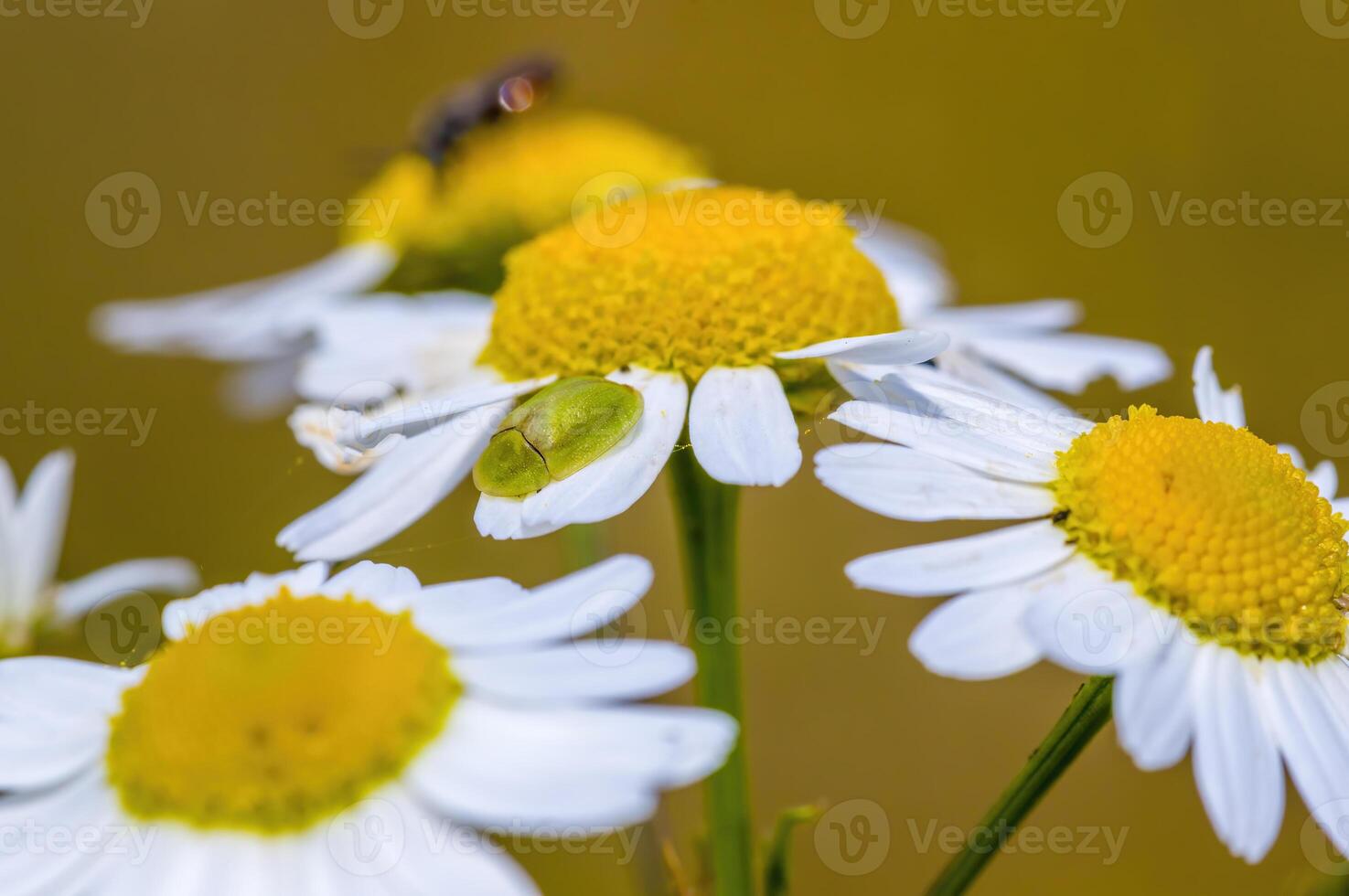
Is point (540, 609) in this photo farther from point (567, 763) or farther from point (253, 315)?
point (253, 315)

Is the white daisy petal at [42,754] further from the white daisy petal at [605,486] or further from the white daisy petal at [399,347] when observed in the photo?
the white daisy petal at [399,347]

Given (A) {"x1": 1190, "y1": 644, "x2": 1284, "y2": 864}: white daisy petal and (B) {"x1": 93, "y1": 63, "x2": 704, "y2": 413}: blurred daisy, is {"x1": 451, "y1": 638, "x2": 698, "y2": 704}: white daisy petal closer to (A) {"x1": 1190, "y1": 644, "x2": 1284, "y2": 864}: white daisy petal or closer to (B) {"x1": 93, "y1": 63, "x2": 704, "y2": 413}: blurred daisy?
(A) {"x1": 1190, "y1": 644, "x2": 1284, "y2": 864}: white daisy petal

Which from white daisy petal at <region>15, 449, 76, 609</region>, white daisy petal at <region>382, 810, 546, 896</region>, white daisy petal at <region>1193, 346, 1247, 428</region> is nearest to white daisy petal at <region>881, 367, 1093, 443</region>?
white daisy petal at <region>1193, 346, 1247, 428</region>

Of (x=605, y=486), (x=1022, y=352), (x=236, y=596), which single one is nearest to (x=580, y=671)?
(x=605, y=486)

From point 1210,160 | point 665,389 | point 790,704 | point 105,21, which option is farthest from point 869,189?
point 665,389

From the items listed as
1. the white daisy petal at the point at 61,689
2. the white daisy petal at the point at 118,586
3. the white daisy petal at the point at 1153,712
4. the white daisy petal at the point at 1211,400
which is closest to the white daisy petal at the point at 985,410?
the white daisy petal at the point at 1211,400

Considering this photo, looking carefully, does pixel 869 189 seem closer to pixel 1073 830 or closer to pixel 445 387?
pixel 1073 830
